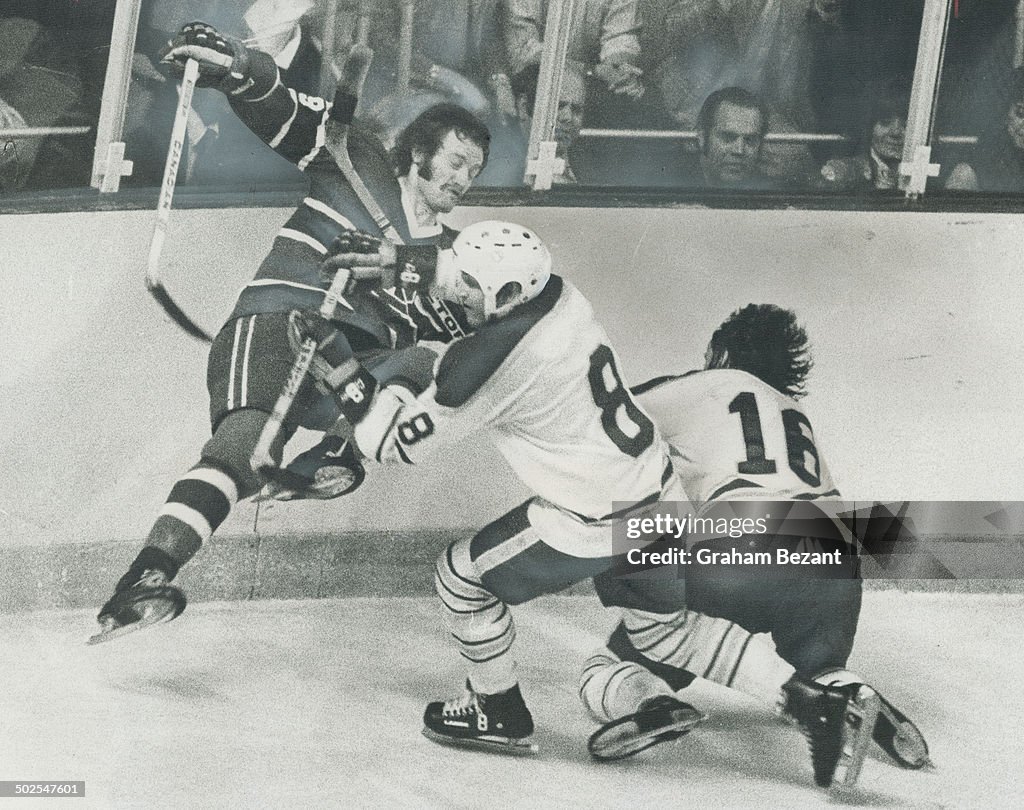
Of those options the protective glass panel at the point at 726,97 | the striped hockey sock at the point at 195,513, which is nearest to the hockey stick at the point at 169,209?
the striped hockey sock at the point at 195,513

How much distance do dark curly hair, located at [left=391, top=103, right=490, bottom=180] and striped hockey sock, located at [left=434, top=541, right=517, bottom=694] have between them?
2.66ft

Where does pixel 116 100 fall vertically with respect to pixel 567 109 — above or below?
below

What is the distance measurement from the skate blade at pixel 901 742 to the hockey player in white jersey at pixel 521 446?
0.32 ft

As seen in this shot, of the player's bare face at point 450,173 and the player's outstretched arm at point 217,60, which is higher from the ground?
the player's outstretched arm at point 217,60

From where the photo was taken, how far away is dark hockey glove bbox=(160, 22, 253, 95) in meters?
2.37

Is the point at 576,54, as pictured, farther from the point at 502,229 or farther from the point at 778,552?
the point at 778,552

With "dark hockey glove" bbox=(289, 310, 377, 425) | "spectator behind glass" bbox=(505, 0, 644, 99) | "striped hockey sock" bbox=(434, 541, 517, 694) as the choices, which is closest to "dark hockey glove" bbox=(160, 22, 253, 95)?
"dark hockey glove" bbox=(289, 310, 377, 425)

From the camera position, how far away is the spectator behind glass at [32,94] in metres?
2.42

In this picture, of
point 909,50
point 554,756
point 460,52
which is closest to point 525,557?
point 554,756

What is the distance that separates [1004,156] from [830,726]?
1277 mm

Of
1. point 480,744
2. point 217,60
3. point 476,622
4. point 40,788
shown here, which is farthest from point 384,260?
point 40,788

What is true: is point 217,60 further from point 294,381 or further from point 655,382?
point 655,382

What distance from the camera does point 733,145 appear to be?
250 cm

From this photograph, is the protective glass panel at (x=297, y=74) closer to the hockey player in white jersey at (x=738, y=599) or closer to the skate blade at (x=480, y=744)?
the hockey player in white jersey at (x=738, y=599)
